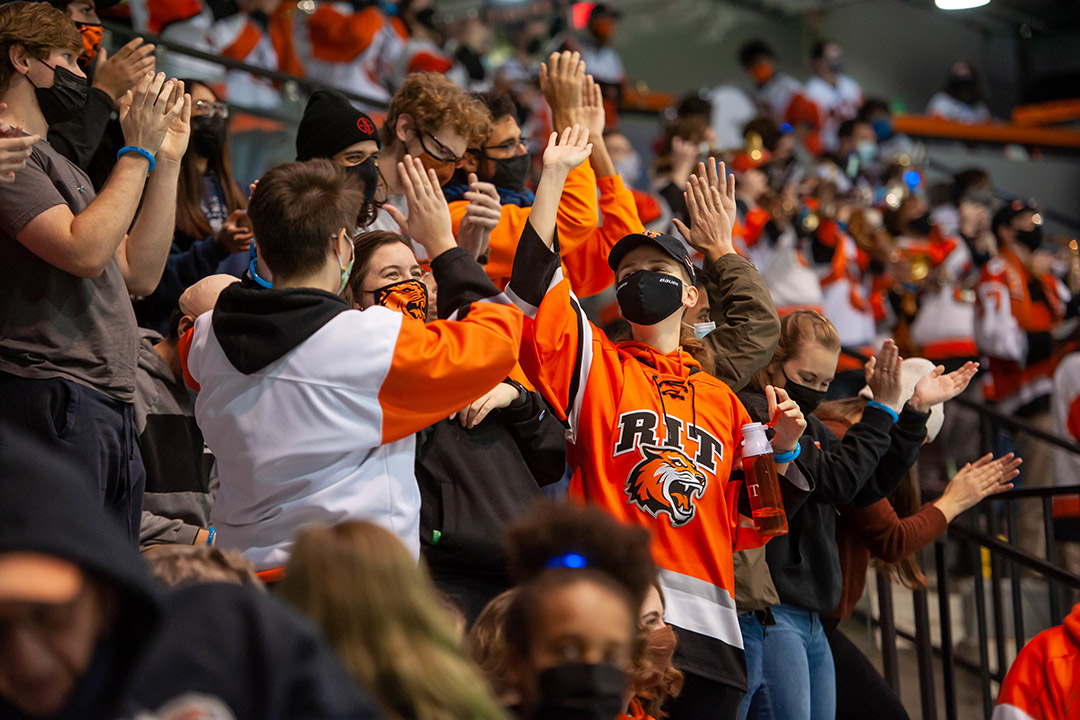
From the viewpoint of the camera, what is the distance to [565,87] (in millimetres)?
3992

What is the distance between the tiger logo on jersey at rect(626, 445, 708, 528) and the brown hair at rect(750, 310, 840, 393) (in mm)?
908

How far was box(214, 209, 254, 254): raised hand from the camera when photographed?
3902 mm

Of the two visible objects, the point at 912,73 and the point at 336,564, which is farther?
the point at 912,73

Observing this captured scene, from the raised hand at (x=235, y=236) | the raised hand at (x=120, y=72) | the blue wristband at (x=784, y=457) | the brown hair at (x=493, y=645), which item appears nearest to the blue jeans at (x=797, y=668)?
the blue wristband at (x=784, y=457)

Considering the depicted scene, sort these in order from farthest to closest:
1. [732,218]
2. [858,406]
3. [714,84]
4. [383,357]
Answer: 1. [714,84]
2. [858,406]
3. [732,218]
4. [383,357]

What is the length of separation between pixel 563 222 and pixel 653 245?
0.36 meters

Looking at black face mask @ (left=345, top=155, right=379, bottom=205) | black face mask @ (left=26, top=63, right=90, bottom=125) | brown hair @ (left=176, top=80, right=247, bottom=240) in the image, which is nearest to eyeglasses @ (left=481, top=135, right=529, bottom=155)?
black face mask @ (left=345, top=155, right=379, bottom=205)

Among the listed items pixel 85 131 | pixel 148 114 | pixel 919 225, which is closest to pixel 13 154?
pixel 148 114

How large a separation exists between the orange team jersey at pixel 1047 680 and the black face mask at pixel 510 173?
7.40 feet

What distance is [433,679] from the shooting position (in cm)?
158

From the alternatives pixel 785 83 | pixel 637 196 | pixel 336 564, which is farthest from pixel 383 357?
pixel 785 83

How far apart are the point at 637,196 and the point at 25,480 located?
597 centimetres

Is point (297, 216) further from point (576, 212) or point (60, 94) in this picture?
point (576, 212)

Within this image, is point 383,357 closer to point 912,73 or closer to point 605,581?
point 605,581
